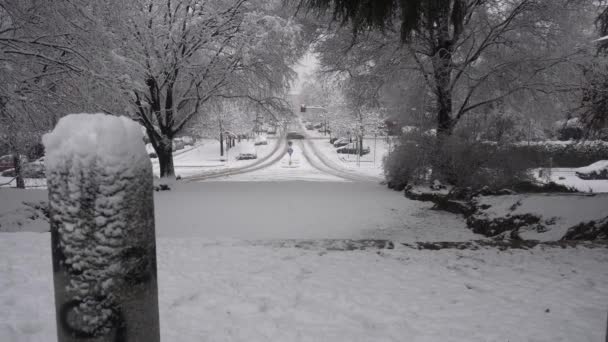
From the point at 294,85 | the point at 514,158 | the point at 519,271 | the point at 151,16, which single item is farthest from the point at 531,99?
the point at 151,16

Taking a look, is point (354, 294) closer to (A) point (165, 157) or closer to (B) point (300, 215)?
(B) point (300, 215)

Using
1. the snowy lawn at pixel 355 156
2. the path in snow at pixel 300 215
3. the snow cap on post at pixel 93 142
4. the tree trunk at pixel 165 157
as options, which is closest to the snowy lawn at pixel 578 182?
the path in snow at pixel 300 215

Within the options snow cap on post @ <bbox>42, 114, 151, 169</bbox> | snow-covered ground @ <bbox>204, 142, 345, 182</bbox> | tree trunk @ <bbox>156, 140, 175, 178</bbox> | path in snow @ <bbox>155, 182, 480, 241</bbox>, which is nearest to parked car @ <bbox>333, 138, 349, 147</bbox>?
snow-covered ground @ <bbox>204, 142, 345, 182</bbox>

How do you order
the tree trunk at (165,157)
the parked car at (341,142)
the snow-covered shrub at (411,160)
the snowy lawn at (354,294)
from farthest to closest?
the parked car at (341,142) < the tree trunk at (165,157) < the snow-covered shrub at (411,160) < the snowy lawn at (354,294)

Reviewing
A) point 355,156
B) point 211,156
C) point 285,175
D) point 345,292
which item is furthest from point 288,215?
point 211,156

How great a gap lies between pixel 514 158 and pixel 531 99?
20.1ft

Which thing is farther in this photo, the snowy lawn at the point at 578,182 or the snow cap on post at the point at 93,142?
the snowy lawn at the point at 578,182

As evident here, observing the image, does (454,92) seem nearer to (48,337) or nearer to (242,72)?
(242,72)

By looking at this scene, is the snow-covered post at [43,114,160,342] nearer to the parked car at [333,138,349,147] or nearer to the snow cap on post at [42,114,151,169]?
the snow cap on post at [42,114,151,169]

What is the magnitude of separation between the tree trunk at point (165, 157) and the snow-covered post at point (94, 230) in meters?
15.9

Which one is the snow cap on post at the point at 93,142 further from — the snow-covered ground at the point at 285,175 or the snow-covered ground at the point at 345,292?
the snow-covered ground at the point at 285,175

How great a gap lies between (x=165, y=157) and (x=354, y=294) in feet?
48.3

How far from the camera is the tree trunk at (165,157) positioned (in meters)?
16.5

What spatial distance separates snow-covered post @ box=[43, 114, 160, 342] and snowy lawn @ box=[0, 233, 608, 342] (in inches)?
76.6
